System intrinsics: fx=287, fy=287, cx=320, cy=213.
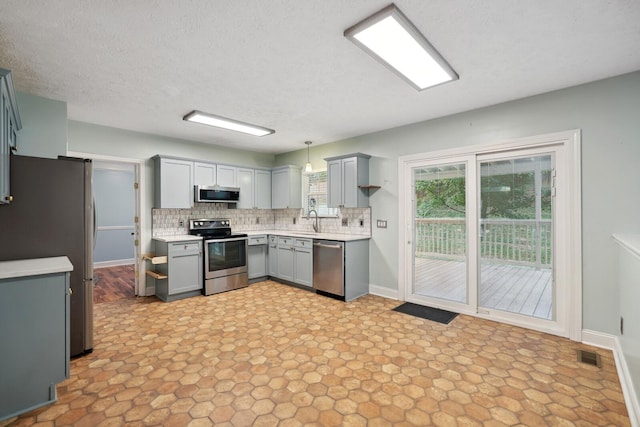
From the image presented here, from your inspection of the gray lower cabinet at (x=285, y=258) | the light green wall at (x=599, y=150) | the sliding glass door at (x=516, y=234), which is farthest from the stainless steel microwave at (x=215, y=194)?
the light green wall at (x=599, y=150)

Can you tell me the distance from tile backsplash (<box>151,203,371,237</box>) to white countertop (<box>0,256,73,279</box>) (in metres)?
2.44

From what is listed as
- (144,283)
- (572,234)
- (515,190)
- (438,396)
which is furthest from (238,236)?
(572,234)

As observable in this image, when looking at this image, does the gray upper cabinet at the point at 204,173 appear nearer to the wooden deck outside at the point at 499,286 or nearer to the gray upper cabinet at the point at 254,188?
the gray upper cabinet at the point at 254,188

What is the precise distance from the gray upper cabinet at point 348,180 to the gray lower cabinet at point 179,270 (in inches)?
90.0

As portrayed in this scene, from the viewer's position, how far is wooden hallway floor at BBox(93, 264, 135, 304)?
14.6ft

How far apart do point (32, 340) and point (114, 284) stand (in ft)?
13.0

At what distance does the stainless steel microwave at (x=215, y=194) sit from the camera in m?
4.77

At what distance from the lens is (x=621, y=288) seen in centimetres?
248

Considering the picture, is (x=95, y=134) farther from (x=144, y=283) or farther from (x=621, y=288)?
(x=621, y=288)

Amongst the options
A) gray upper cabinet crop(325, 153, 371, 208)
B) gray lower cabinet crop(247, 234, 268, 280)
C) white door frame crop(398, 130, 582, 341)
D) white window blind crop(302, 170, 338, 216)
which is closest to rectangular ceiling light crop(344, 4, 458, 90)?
white door frame crop(398, 130, 582, 341)

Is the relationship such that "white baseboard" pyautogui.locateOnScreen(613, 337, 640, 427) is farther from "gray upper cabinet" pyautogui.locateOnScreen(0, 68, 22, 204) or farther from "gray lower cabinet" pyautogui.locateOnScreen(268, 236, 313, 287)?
"gray upper cabinet" pyautogui.locateOnScreen(0, 68, 22, 204)

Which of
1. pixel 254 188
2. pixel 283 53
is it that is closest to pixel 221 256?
pixel 254 188

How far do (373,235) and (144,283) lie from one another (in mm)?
3643

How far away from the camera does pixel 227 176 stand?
522 cm
